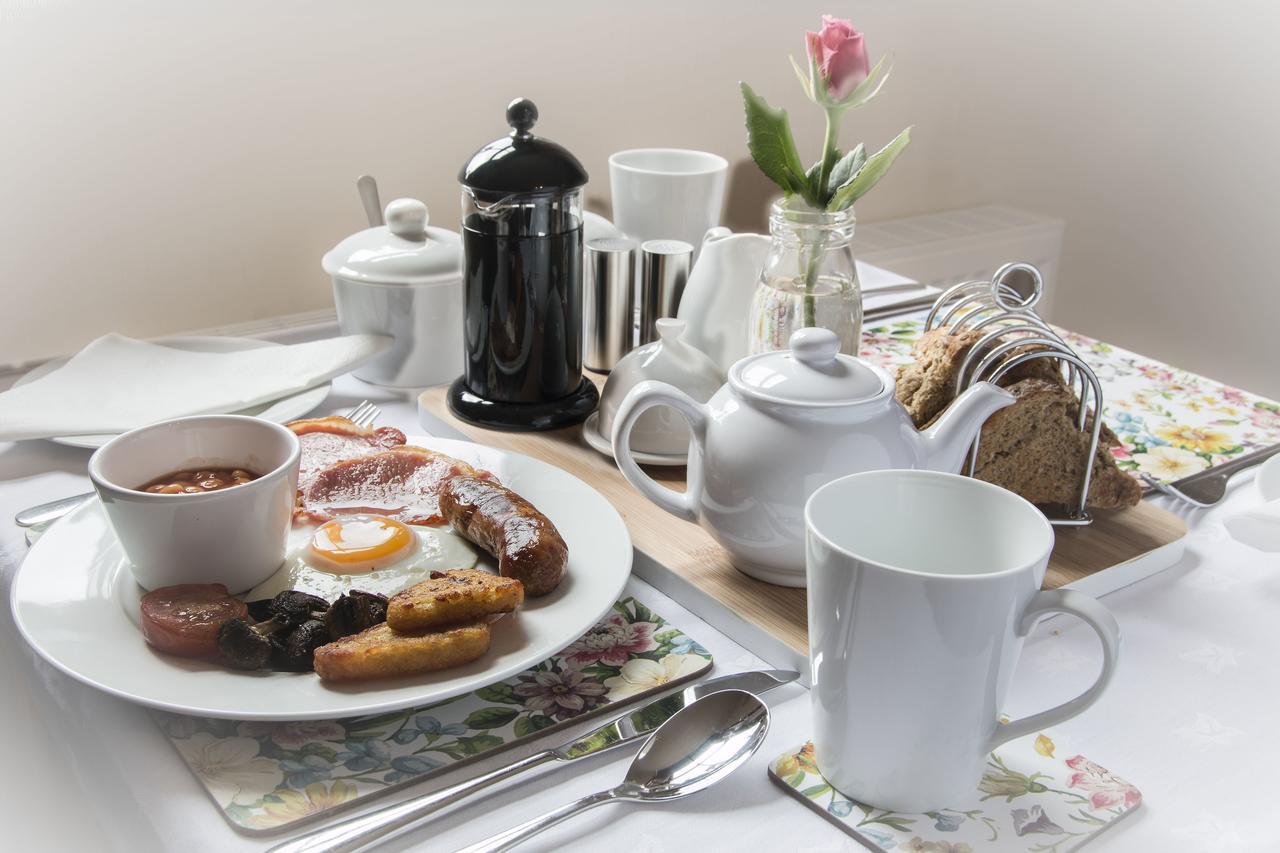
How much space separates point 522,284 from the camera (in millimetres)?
1125

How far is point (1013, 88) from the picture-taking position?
2844 mm

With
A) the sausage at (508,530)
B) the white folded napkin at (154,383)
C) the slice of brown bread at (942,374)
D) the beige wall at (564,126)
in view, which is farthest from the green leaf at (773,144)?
the beige wall at (564,126)

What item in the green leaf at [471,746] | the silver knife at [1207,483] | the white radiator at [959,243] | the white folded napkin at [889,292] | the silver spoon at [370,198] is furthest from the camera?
the white radiator at [959,243]

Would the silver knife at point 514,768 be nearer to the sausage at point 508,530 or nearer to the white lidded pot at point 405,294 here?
the sausage at point 508,530

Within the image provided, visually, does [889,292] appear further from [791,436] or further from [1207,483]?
→ [791,436]

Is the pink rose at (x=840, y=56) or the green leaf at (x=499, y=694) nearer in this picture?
the green leaf at (x=499, y=694)

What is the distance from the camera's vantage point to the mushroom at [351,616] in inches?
28.4

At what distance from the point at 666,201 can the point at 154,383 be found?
62cm

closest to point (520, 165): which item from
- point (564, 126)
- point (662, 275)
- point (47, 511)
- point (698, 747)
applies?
point (662, 275)

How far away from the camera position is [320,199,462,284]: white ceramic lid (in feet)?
4.08

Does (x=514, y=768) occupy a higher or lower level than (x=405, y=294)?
lower

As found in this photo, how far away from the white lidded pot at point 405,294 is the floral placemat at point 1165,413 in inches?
20.9

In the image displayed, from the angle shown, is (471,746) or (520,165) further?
(520,165)

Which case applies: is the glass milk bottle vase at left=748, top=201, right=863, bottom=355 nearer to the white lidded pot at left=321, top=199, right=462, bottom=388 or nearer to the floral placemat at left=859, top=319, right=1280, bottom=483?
the floral placemat at left=859, top=319, right=1280, bottom=483
